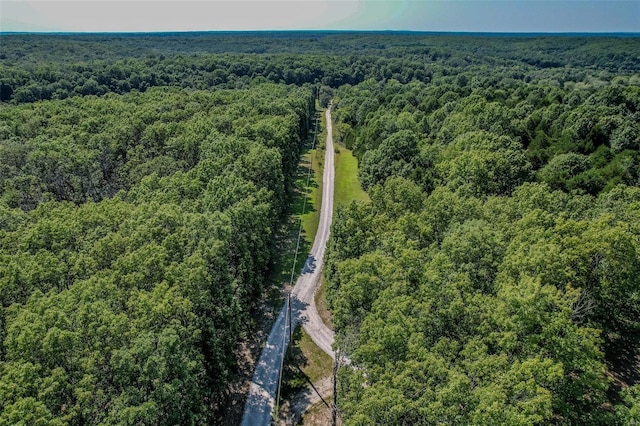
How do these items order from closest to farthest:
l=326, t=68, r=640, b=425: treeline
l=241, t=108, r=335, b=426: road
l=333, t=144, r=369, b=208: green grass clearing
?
l=326, t=68, r=640, b=425: treeline → l=241, t=108, r=335, b=426: road → l=333, t=144, r=369, b=208: green grass clearing

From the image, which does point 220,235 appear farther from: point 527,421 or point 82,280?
point 527,421

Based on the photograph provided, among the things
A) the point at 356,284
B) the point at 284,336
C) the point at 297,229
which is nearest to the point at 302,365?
the point at 284,336

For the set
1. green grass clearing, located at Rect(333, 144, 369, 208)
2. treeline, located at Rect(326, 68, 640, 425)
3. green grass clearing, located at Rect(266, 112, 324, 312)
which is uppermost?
→ treeline, located at Rect(326, 68, 640, 425)

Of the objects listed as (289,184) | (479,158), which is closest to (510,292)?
(479,158)

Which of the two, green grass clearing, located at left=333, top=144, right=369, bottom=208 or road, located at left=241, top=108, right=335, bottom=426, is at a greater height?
green grass clearing, located at left=333, top=144, right=369, bottom=208

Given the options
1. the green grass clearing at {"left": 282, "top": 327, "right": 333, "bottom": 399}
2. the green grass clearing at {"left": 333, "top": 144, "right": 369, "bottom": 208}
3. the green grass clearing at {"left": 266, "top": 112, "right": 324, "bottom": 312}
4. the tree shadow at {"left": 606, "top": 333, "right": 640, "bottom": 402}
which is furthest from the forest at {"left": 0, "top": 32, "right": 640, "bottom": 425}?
the green grass clearing at {"left": 333, "top": 144, "right": 369, "bottom": 208}

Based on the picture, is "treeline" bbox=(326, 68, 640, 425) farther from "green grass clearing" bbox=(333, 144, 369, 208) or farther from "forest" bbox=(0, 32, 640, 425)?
"green grass clearing" bbox=(333, 144, 369, 208)

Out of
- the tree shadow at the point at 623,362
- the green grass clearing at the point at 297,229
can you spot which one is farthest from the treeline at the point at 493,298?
the green grass clearing at the point at 297,229

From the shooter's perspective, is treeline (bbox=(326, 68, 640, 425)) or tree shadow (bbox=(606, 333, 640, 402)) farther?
tree shadow (bbox=(606, 333, 640, 402))
